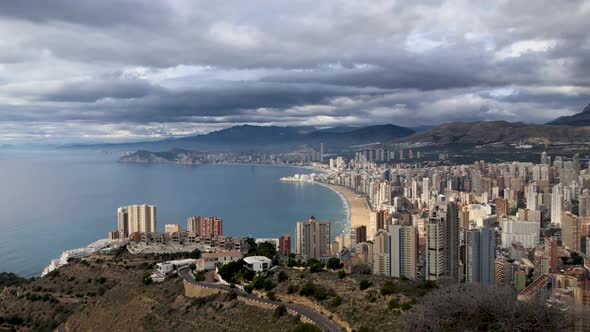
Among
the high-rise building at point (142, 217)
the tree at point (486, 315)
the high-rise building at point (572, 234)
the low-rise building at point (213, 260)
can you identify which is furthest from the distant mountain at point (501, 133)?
the tree at point (486, 315)

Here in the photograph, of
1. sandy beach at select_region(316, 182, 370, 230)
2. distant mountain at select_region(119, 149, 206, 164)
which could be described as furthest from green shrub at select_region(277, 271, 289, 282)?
distant mountain at select_region(119, 149, 206, 164)

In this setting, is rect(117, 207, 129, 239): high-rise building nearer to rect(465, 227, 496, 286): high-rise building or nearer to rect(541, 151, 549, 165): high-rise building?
rect(465, 227, 496, 286): high-rise building

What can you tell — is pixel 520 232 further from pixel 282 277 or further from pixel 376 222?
pixel 282 277

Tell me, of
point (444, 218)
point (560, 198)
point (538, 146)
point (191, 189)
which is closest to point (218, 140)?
point (191, 189)

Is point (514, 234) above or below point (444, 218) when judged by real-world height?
below

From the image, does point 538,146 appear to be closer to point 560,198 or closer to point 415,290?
point 560,198
